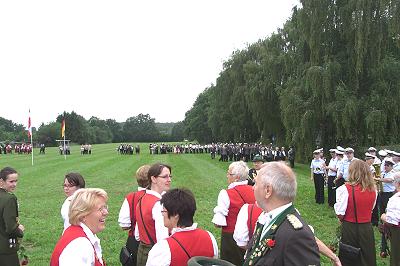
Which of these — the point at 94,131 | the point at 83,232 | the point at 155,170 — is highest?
the point at 94,131

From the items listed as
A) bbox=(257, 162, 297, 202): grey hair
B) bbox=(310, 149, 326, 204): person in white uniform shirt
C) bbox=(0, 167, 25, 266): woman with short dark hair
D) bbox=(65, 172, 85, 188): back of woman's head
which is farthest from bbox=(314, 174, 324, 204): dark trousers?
bbox=(257, 162, 297, 202): grey hair

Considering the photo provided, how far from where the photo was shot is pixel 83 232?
326 cm

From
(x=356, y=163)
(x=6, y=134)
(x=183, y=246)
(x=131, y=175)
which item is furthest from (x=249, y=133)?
(x=6, y=134)

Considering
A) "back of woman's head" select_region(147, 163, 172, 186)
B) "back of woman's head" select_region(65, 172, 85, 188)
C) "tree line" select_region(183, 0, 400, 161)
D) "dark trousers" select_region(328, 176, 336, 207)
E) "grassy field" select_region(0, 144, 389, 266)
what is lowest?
"grassy field" select_region(0, 144, 389, 266)

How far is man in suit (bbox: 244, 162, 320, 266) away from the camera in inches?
101

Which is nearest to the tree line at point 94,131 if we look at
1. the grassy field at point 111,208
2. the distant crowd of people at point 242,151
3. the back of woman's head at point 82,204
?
the distant crowd of people at point 242,151

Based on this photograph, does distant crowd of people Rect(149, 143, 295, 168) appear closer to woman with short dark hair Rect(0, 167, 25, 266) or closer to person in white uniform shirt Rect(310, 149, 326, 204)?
person in white uniform shirt Rect(310, 149, 326, 204)

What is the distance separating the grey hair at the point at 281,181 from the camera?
2844 millimetres

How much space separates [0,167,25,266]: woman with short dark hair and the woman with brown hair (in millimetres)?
4581

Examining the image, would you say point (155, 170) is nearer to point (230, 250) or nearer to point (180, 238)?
point (180, 238)

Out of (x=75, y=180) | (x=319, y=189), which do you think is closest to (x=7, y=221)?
(x=75, y=180)

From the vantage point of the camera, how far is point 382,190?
36.9ft

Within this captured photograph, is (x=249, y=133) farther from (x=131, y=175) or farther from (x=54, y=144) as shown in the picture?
(x=54, y=144)

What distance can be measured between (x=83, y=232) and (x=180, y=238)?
747mm
